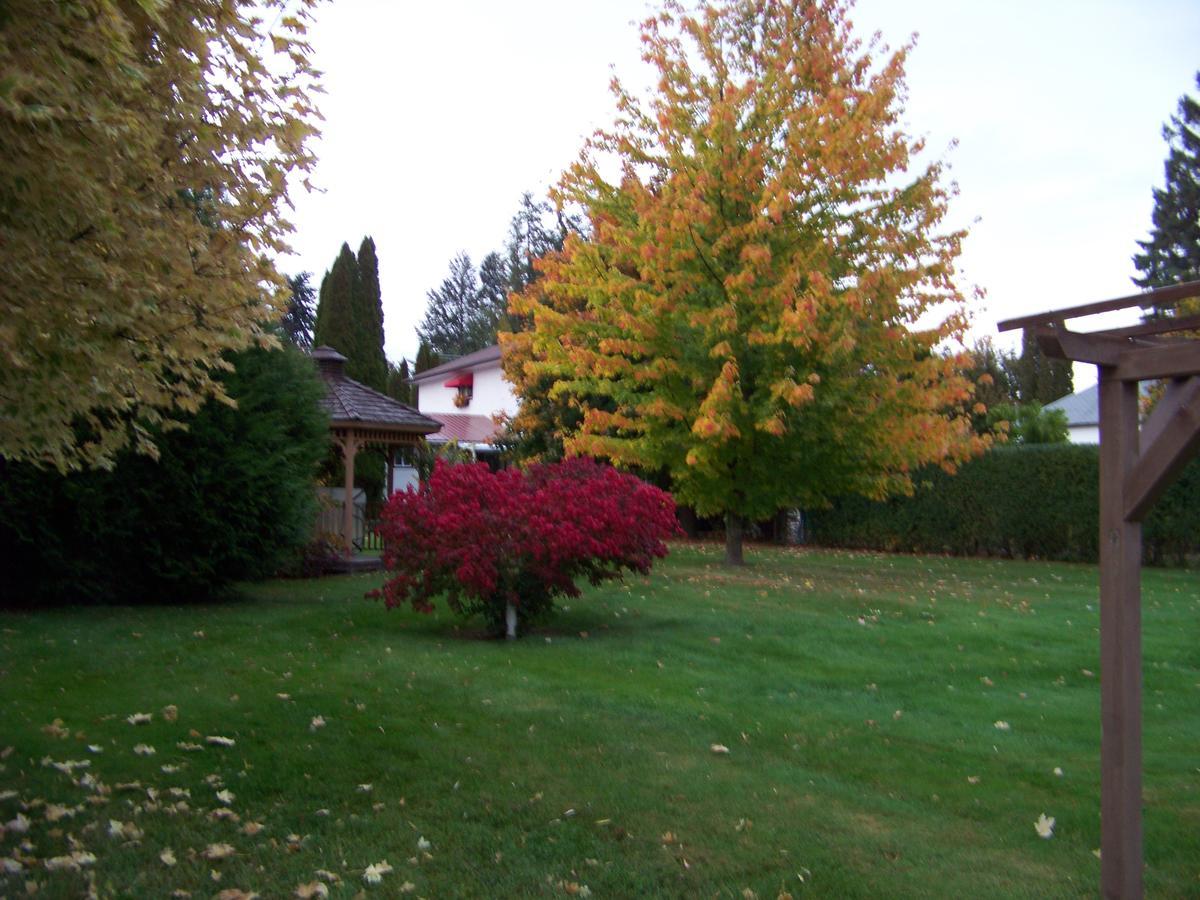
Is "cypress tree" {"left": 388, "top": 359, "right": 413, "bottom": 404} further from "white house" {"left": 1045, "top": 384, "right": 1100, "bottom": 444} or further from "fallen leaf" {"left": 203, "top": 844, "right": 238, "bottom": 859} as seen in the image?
"fallen leaf" {"left": 203, "top": 844, "right": 238, "bottom": 859}

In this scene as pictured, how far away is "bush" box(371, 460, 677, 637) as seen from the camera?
10.7m

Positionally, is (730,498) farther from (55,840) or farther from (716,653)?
(55,840)

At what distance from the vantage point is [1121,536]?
15.3 ft

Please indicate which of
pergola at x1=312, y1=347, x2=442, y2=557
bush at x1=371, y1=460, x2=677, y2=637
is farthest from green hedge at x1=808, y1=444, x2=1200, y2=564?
bush at x1=371, y1=460, x2=677, y2=637

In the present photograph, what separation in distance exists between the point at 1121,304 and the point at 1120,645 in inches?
55.1

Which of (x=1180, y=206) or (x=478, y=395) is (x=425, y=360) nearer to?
(x=478, y=395)

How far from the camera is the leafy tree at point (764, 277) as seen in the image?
16.5 metres

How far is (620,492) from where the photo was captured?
11672mm

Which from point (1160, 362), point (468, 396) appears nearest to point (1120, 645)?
point (1160, 362)

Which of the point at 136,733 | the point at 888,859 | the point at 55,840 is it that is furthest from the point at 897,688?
the point at 55,840

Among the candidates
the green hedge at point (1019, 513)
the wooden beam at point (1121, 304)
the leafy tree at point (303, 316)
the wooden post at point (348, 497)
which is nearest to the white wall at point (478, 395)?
the leafy tree at point (303, 316)

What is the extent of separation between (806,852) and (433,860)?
1.74 m

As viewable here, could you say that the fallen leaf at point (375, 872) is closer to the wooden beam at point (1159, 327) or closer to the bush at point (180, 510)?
the wooden beam at point (1159, 327)

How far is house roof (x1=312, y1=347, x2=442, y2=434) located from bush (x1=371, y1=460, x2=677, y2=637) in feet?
26.9
